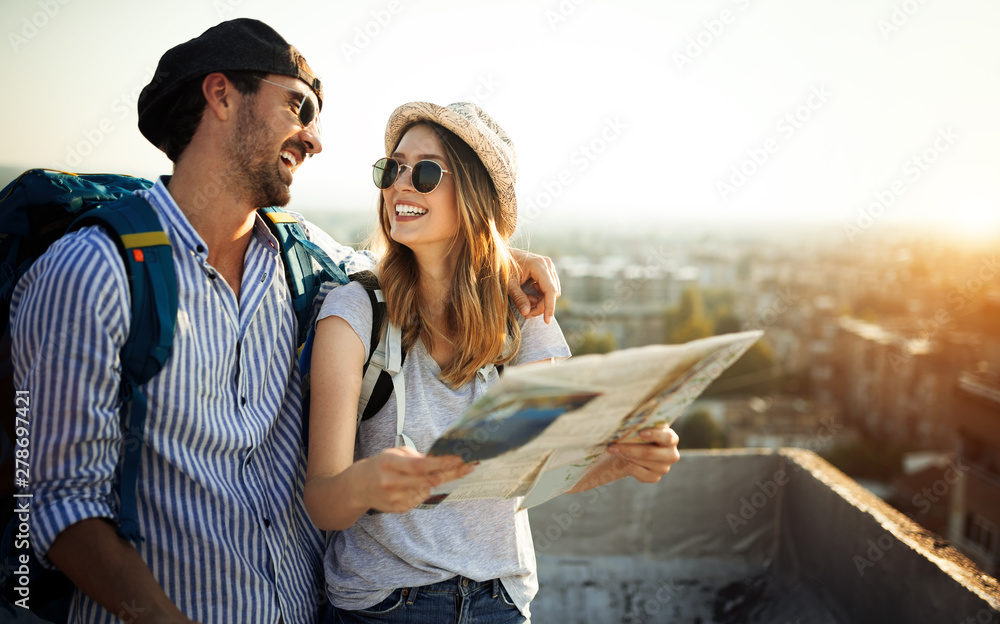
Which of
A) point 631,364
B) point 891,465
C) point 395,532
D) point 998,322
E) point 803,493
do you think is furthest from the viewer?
point 891,465

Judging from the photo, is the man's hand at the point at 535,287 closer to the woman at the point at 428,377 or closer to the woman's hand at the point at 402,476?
the woman at the point at 428,377

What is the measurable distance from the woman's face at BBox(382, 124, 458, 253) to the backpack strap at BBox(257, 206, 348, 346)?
0.27 metres

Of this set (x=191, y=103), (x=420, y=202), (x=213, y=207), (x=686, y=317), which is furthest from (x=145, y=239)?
(x=686, y=317)

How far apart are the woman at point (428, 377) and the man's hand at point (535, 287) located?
0.04 m

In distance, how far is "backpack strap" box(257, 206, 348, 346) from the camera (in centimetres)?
190

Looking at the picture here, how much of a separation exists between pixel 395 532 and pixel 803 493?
265cm

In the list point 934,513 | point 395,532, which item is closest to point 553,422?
point 395,532

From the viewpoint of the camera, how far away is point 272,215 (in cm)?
204

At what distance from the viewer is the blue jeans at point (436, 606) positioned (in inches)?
65.7

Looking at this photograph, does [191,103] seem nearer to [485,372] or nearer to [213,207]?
[213,207]

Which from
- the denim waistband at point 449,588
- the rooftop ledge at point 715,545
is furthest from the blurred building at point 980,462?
the denim waistband at point 449,588

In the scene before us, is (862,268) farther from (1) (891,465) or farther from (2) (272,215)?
(2) (272,215)

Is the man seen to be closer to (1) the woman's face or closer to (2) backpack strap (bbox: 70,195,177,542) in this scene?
(2) backpack strap (bbox: 70,195,177,542)

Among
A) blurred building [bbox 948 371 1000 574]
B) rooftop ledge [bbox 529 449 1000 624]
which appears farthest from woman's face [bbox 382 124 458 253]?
blurred building [bbox 948 371 1000 574]
